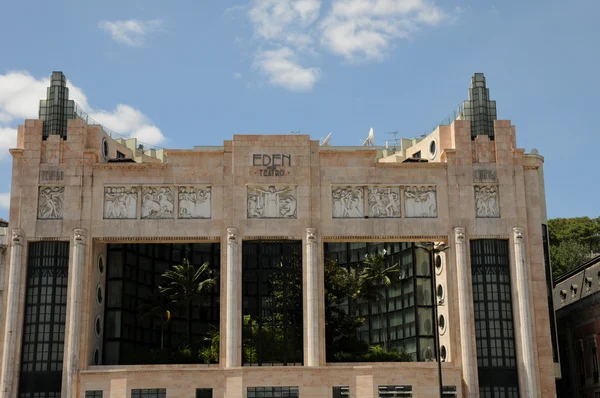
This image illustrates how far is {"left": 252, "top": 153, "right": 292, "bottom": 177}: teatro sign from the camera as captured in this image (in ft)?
184

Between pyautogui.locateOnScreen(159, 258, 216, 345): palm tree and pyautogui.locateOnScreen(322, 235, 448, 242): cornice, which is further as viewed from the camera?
pyautogui.locateOnScreen(159, 258, 216, 345): palm tree

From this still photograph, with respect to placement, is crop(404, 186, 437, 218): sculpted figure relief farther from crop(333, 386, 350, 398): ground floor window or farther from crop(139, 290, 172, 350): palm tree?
crop(139, 290, 172, 350): palm tree

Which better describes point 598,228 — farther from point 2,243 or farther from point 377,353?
point 2,243

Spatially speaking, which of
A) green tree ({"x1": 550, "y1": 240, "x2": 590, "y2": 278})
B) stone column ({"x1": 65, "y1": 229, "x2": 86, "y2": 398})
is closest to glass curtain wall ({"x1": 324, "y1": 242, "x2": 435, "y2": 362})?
stone column ({"x1": 65, "y1": 229, "x2": 86, "y2": 398})

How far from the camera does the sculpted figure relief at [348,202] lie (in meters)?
55.8

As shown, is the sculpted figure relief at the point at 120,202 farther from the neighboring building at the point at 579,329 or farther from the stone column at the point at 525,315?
the neighboring building at the point at 579,329

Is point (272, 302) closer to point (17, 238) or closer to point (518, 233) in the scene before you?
point (518, 233)

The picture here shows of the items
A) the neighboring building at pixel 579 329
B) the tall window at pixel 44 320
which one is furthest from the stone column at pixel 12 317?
the neighboring building at pixel 579 329

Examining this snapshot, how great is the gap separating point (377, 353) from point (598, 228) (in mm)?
50562

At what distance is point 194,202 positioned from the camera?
55.7 meters

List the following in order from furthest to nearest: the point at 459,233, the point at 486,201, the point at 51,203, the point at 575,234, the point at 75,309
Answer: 1. the point at 575,234
2. the point at 486,201
3. the point at 51,203
4. the point at 459,233
5. the point at 75,309

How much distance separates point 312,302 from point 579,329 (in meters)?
24.1

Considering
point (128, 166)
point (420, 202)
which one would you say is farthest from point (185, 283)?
point (420, 202)

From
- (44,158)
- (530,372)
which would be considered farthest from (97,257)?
(530,372)
